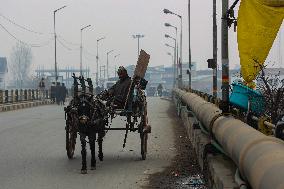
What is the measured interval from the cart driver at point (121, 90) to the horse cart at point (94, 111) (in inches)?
3.0

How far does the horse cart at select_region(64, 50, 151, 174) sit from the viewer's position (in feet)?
36.6

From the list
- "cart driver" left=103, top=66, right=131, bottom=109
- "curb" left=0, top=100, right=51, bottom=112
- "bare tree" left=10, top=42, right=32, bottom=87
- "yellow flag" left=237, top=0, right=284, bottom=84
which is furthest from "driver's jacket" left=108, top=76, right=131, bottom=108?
"bare tree" left=10, top=42, right=32, bottom=87

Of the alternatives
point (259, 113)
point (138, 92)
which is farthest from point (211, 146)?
point (138, 92)

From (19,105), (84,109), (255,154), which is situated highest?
(84,109)

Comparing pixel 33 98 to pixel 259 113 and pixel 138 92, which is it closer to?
pixel 138 92

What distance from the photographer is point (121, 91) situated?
13.0 meters

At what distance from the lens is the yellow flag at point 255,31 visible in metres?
8.07

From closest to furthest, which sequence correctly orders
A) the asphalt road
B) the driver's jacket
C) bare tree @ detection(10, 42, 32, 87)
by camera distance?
1. the asphalt road
2. the driver's jacket
3. bare tree @ detection(10, 42, 32, 87)

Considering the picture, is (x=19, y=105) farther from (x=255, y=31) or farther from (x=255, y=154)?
(x=255, y=154)

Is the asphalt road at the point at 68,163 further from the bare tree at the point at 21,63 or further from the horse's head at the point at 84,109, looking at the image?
the bare tree at the point at 21,63

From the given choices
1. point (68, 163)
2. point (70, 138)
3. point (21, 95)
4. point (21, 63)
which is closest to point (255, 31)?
point (68, 163)

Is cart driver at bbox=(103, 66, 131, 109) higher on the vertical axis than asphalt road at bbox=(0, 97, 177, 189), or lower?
higher

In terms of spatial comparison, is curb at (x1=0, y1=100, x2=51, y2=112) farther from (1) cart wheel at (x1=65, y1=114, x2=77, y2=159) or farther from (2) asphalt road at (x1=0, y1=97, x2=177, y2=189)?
(1) cart wheel at (x1=65, y1=114, x2=77, y2=159)

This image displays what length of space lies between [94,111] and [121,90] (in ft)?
5.96
